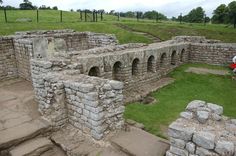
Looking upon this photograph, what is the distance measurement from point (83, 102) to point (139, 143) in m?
1.79

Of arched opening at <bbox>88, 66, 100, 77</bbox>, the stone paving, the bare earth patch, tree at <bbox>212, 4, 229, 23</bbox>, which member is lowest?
the stone paving

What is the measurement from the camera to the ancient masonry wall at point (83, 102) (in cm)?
611

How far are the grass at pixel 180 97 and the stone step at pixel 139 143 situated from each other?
0.79m

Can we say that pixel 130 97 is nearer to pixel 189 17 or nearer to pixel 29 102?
pixel 29 102

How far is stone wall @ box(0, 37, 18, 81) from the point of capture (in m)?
11.5

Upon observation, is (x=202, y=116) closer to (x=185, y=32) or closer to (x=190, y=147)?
(x=190, y=147)

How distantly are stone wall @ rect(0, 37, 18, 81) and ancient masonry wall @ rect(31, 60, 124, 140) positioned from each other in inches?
202

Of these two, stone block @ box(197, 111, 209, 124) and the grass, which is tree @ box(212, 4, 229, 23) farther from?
stone block @ box(197, 111, 209, 124)

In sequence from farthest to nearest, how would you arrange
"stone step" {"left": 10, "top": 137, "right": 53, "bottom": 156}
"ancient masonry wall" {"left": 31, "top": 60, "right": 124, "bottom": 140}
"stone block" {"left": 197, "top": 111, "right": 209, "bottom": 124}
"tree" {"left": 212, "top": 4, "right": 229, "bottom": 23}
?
"tree" {"left": 212, "top": 4, "right": 229, "bottom": 23}, "ancient masonry wall" {"left": 31, "top": 60, "right": 124, "bottom": 140}, "stone step" {"left": 10, "top": 137, "right": 53, "bottom": 156}, "stone block" {"left": 197, "top": 111, "right": 209, "bottom": 124}

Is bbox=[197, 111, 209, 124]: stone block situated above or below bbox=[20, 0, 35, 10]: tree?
below

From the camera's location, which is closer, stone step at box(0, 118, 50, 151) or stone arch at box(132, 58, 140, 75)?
stone step at box(0, 118, 50, 151)

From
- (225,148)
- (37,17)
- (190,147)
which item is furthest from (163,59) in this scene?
(37,17)

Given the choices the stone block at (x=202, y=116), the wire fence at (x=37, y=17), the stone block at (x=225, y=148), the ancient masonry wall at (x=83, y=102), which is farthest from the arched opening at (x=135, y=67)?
the wire fence at (x=37, y=17)

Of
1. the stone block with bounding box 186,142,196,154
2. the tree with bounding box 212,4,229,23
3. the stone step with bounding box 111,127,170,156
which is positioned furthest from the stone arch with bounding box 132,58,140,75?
the tree with bounding box 212,4,229,23
